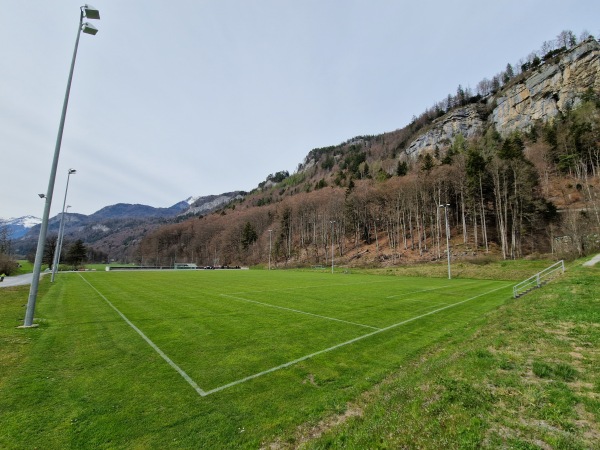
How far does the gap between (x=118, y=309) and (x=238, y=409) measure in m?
13.8

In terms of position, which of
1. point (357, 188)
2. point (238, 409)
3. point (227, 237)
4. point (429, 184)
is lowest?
point (238, 409)

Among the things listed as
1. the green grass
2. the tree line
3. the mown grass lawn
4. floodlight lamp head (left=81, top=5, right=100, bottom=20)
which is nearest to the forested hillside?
the tree line

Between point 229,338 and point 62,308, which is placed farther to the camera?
point 62,308

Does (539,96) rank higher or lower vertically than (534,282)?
higher

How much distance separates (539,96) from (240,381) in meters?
139

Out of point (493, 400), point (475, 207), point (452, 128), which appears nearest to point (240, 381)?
point (493, 400)

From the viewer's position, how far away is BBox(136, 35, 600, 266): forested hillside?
50.8m

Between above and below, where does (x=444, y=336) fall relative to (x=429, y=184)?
below

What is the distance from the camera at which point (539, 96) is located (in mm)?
101062

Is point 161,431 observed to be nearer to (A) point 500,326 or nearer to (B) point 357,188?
(A) point 500,326

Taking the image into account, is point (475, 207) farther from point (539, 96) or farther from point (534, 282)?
point (539, 96)

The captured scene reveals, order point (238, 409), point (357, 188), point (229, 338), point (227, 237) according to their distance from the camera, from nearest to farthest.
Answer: point (238, 409) < point (229, 338) < point (357, 188) < point (227, 237)

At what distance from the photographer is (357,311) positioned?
16.0 metres

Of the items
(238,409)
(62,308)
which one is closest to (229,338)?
(238,409)
